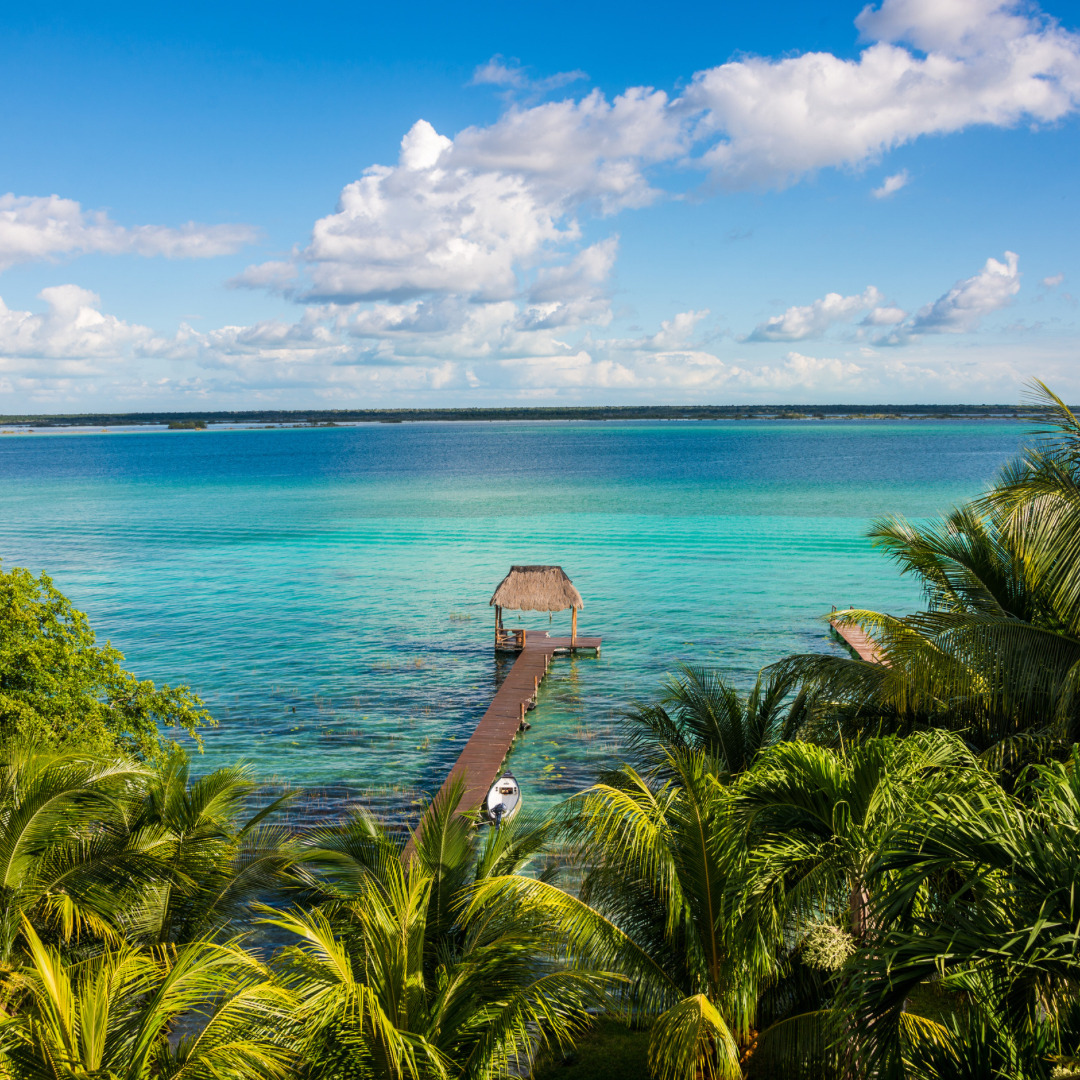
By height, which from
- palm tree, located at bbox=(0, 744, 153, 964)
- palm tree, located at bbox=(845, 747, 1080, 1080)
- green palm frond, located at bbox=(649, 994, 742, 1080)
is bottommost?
green palm frond, located at bbox=(649, 994, 742, 1080)

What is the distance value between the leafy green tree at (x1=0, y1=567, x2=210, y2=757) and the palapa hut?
13.4 metres

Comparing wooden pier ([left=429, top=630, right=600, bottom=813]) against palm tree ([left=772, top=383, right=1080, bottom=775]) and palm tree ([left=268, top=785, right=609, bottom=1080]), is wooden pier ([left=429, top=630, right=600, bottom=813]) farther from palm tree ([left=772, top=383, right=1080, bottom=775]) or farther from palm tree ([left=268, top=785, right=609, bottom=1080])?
palm tree ([left=772, top=383, right=1080, bottom=775])

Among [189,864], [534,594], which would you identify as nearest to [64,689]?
[189,864]

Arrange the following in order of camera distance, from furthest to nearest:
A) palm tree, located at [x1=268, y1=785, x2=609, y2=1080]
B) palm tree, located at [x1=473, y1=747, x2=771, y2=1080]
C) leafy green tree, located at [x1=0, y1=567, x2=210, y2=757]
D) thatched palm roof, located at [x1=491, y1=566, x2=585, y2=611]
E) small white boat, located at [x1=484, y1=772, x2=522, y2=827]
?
1. thatched palm roof, located at [x1=491, y1=566, x2=585, y2=611]
2. small white boat, located at [x1=484, y1=772, x2=522, y2=827]
3. leafy green tree, located at [x1=0, y1=567, x2=210, y2=757]
4. palm tree, located at [x1=473, y1=747, x2=771, y2=1080]
5. palm tree, located at [x1=268, y1=785, x2=609, y2=1080]

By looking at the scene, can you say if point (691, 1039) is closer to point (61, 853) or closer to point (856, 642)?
point (61, 853)

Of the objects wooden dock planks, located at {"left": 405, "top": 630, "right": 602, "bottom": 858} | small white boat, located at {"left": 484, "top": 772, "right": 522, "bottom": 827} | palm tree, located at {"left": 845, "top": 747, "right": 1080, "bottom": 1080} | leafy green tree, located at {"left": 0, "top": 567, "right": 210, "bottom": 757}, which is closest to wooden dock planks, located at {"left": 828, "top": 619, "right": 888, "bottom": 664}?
wooden dock planks, located at {"left": 405, "top": 630, "right": 602, "bottom": 858}

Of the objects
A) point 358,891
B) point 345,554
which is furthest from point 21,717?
point 345,554

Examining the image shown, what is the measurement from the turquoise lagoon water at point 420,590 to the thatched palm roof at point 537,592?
69.3 inches

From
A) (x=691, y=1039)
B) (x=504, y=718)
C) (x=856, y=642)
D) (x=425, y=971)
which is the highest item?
(x=691, y=1039)

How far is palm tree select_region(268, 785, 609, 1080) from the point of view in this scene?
18.6 ft

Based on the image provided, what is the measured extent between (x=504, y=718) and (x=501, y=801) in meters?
5.56

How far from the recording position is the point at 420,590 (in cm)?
3547

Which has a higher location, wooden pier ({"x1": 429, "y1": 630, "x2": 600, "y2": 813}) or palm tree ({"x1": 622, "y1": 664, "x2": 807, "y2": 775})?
palm tree ({"x1": 622, "y1": 664, "x2": 807, "y2": 775})

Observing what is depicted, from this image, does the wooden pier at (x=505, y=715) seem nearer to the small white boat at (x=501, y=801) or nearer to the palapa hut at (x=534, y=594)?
the small white boat at (x=501, y=801)
